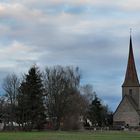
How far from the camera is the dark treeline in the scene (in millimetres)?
90688

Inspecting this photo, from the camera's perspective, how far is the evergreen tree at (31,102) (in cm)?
8962

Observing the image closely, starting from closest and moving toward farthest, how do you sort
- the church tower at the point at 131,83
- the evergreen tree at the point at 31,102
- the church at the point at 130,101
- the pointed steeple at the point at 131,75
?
the evergreen tree at the point at 31,102
the church at the point at 130,101
the church tower at the point at 131,83
the pointed steeple at the point at 131,75

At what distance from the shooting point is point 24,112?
9000 centimetres

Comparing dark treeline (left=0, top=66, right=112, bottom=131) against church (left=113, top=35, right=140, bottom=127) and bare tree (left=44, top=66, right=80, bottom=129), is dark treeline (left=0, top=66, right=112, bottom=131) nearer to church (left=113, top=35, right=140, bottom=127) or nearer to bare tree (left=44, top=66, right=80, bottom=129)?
bare tree (left=44, top=66, right=80, bottom=129)

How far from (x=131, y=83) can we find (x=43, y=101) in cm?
6706

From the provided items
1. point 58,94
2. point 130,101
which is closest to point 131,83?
point 130,101

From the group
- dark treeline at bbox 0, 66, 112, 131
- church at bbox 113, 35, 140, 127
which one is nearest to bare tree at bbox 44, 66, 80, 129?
dark treeline at bbox 0, 66, 112, 131

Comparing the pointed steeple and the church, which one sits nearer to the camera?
the church

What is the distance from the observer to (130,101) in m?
154

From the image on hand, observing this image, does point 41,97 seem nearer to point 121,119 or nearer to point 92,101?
point 92,101

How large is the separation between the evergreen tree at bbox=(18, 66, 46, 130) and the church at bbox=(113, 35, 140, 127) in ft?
198

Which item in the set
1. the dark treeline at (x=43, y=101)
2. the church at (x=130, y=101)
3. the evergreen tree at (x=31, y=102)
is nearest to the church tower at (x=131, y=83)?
the church at (x=130, y=101)

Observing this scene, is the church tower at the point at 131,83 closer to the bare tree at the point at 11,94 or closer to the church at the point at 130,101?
the church at the point at 130,101

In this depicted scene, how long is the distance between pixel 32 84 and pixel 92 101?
139ft
